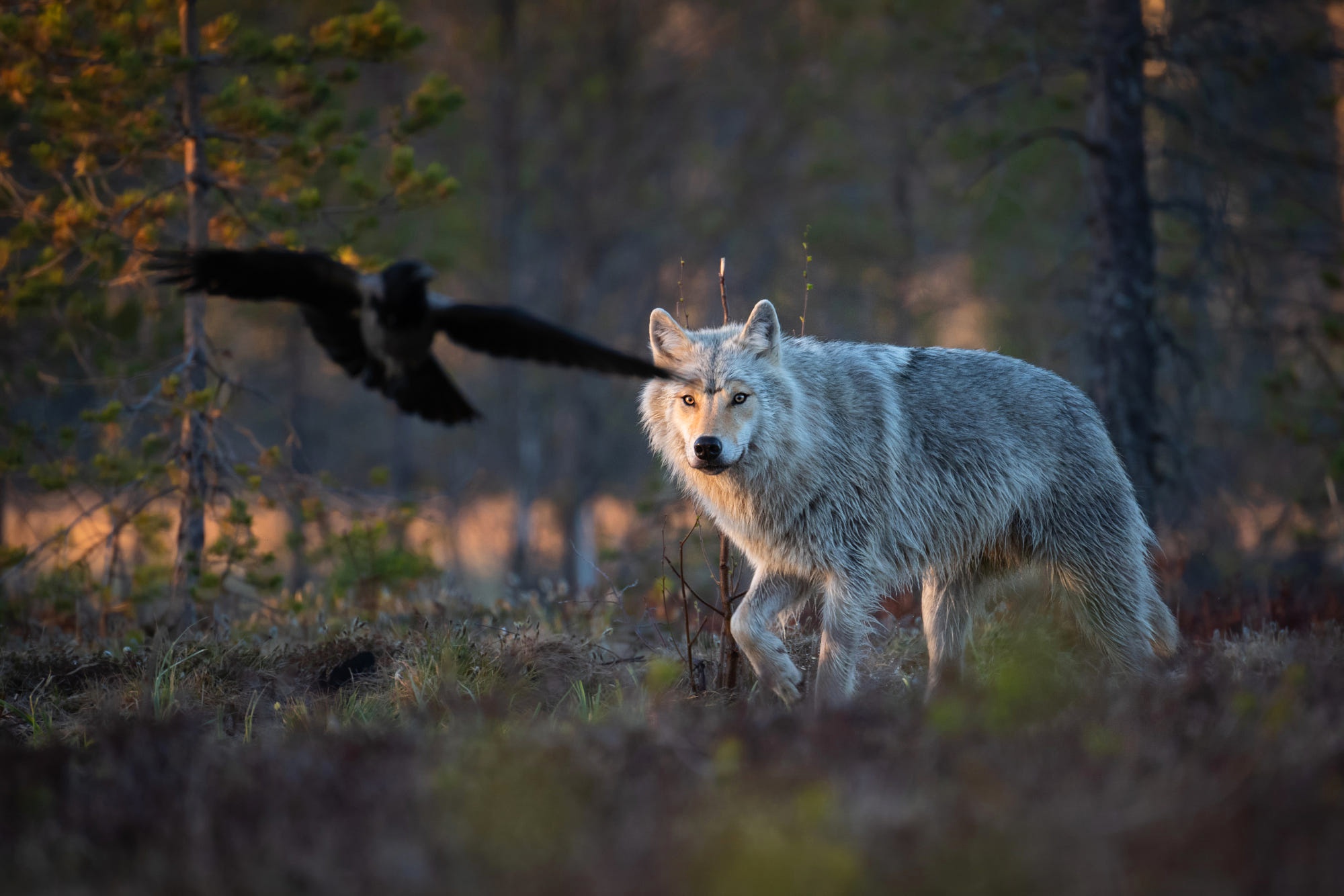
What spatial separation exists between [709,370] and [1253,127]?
11926 mm

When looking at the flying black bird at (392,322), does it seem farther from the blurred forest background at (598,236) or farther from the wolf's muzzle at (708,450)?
the blurred forest background at (598,236)

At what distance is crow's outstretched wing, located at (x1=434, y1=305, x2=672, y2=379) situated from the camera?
411 cm

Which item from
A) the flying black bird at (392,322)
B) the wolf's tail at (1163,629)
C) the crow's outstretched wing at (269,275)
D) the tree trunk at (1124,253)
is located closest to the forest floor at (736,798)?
the wolf's tail at (1163,629)

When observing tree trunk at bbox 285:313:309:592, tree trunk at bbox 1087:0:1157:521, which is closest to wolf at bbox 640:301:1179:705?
tree trunk at bbox 1087:0:1157:521

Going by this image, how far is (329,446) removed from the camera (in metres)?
23.5

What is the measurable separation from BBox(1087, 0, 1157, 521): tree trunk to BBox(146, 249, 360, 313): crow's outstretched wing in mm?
6754

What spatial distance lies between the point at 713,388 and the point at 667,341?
486 mm

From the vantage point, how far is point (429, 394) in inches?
181

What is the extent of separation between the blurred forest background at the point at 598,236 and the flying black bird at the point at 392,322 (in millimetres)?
2947

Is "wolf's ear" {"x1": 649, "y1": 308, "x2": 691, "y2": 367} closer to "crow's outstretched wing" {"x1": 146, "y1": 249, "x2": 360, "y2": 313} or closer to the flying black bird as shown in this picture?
the flying black bird

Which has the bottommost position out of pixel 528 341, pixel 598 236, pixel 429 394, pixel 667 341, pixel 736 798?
pixel 736 798

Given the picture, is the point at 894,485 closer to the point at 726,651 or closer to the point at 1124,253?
the point at 726,651

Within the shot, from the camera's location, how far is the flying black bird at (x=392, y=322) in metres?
4.25

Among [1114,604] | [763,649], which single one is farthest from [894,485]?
[1114,604]
